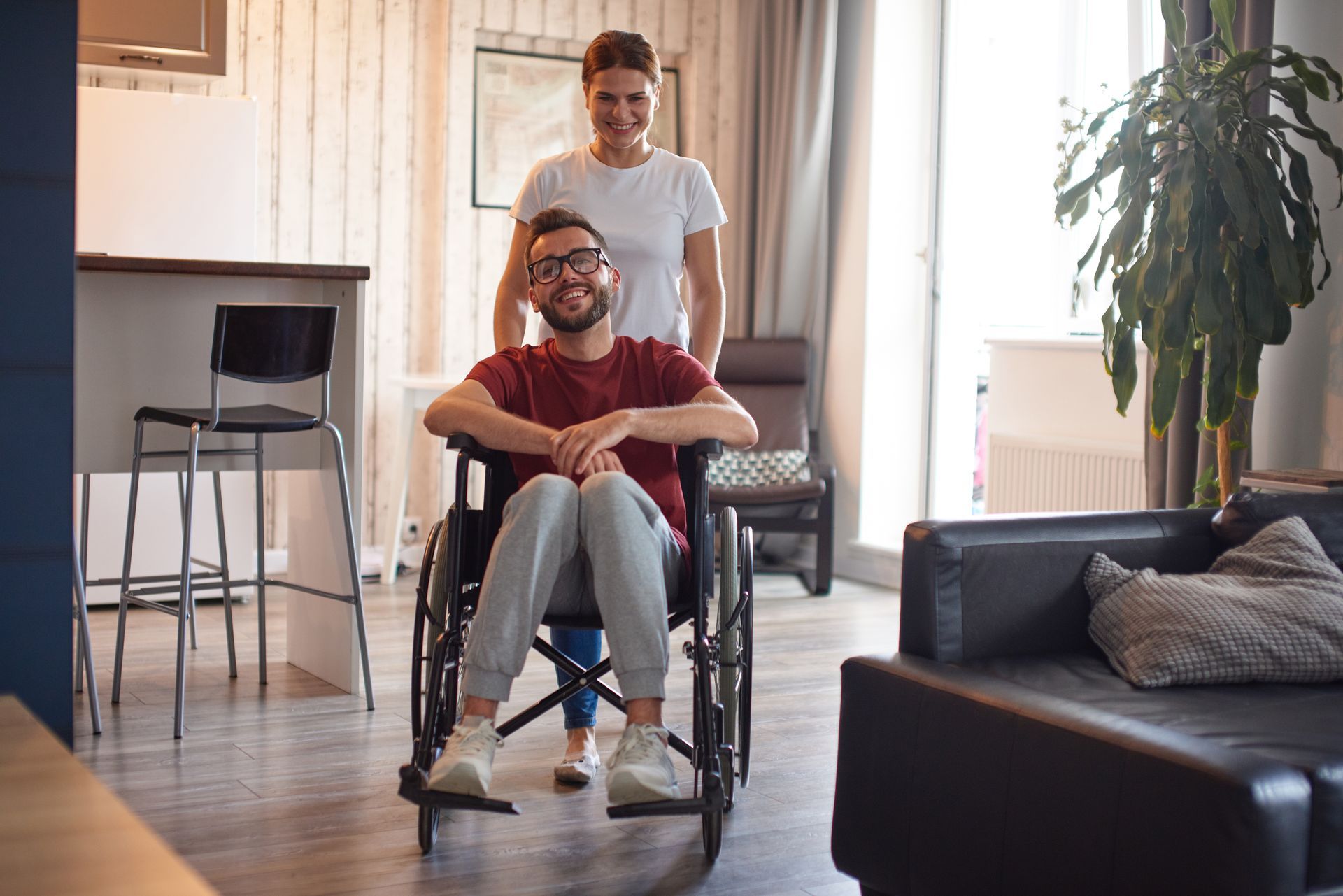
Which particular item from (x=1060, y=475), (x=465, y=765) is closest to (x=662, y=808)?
(x=465, y=765)

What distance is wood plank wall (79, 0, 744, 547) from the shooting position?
16.6 ft

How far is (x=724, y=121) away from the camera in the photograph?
5.83 m

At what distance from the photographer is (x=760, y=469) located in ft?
16.6

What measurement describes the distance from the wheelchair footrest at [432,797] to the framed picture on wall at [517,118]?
3715mm

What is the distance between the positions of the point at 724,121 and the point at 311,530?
3.00 metres

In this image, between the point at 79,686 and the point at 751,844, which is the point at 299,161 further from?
the point at 751,844

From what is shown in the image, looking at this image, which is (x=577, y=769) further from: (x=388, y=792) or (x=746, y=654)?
→ (x=746, y=654)

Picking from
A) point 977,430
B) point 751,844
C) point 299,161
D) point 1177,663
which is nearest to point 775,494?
point 977,430

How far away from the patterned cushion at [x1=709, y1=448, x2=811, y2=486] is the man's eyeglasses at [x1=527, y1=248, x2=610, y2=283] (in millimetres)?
2694

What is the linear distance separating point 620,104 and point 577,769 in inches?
50.8

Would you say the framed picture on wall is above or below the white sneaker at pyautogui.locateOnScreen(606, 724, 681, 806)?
above

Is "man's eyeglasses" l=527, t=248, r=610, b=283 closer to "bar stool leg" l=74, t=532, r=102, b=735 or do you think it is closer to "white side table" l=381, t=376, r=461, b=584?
"bar stool leg" l=74, t=532, r=102, b=735

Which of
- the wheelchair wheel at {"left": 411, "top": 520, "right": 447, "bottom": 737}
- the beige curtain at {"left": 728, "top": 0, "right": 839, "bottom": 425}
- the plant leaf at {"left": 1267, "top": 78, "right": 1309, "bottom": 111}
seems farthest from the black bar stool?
the beige curtain at {"left": 728, "top": 0, "right": 839, "bottom": 425}

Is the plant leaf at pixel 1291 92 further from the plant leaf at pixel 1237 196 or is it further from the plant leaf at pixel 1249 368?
the plant leaf at pixel 1249 368
